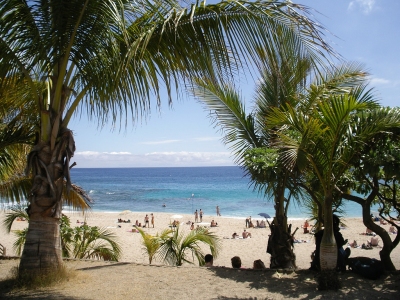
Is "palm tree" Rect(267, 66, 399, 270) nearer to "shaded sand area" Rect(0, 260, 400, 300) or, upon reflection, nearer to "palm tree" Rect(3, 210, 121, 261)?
"shaded sand area" Rect(0, 260, 400, 300)

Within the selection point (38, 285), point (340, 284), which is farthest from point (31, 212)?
point (340, 284)

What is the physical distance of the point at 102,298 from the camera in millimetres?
4387

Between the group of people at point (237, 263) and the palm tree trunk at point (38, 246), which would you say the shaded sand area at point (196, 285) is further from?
the group of people at point (237, 263)

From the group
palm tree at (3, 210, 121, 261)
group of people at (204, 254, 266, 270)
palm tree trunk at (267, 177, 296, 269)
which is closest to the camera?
palm tree trunk at (267, 177, 296, 269)

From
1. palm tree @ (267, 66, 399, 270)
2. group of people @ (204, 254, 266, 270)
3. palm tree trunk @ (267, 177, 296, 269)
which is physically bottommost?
group of people @ (204, 254, 266, 270)

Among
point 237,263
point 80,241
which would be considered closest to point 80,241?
point 80,241

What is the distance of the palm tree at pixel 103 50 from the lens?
367cm

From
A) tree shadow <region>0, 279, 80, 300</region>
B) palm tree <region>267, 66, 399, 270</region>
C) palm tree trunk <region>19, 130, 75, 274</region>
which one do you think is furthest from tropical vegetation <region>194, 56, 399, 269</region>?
tree shadow <region>0, 279, 80, 300</region>

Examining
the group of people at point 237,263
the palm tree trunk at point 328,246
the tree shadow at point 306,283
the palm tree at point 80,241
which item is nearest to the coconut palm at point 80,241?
the palm tree at point 80,241

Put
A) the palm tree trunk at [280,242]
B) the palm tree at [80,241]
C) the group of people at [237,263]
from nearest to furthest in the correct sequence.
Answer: the palm tree trunk at [280,242]
the group of people at [237,263]
the palm tree at [80,241]

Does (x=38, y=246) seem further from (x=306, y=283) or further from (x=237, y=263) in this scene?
(x=237, y=263)

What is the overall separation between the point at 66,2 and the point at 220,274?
4391 mm

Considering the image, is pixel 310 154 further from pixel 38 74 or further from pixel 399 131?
pixel 38 74

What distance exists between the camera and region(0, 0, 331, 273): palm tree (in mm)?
3674
